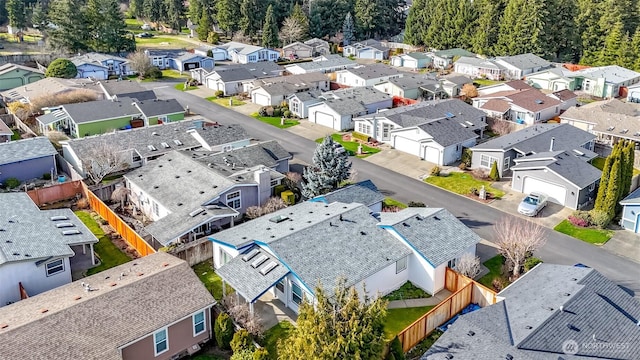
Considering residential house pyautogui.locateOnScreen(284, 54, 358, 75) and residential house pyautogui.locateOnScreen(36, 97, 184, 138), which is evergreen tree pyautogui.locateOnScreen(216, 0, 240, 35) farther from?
residential house pyautogui.locateOnScreen(36, 97, 184, 138)

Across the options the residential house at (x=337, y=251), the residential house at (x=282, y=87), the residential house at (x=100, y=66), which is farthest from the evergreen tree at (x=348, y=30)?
the residential house at (x=337, y=251)

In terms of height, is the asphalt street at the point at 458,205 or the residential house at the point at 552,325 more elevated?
the residential house at the point at 552,325

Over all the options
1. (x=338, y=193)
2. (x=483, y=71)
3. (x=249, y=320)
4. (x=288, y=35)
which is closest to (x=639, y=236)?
(x=338, y=193)

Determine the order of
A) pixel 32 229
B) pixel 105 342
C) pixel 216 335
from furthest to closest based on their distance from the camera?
pixel 32 229
pixel 216 335
pixel 105 342

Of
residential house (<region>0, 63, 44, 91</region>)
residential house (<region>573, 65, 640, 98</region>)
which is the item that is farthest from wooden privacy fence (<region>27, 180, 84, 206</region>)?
residential house (<region>573, 65, 640, 98</region>)

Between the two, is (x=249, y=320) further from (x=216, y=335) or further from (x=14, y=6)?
(x=14, y=6)

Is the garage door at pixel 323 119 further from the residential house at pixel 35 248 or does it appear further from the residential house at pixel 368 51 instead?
the residential house at pixel 368 51
